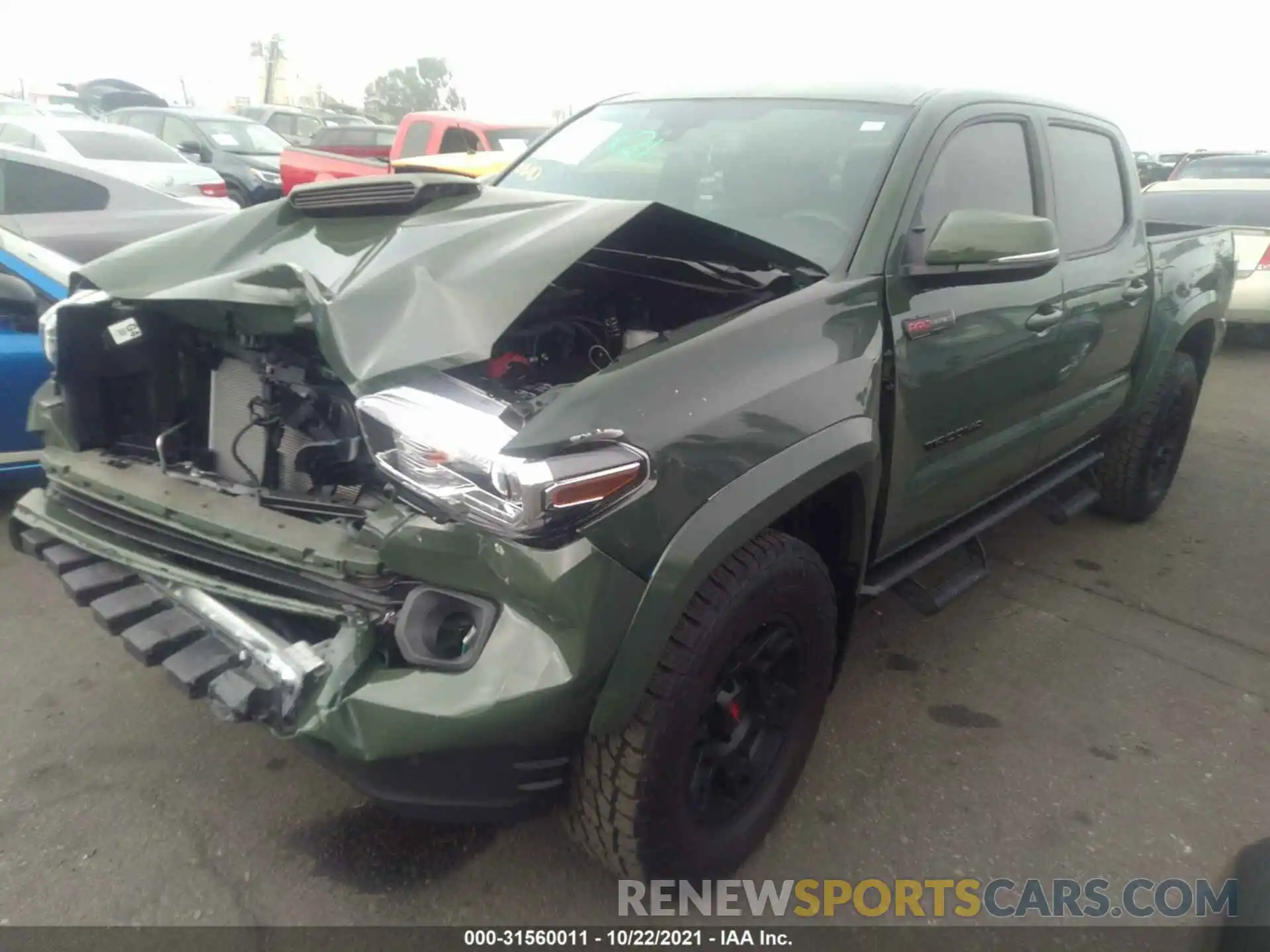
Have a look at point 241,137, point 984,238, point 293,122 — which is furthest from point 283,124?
point 984,238

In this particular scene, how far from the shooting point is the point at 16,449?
12.3 ft

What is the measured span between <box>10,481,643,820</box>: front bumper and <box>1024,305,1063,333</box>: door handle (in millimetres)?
1922

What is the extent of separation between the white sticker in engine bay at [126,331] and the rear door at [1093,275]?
2.87 meters

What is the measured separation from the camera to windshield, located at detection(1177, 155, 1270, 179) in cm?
1226

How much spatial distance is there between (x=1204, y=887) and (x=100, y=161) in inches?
424

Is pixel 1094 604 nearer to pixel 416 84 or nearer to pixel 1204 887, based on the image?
pixel 1204 887

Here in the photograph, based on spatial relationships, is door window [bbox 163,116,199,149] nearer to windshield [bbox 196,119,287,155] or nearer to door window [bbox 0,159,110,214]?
windshield [bbox 196,119,287,155]

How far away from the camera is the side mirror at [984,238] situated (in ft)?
8.04

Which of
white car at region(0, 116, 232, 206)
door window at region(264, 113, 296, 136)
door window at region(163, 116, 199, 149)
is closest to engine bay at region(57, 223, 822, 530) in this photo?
white car at region(0, 116, 232, 206)

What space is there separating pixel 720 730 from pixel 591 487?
31.7 inches

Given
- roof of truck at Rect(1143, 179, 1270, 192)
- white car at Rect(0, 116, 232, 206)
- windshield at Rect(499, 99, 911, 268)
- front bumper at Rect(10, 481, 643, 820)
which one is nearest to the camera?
front bumper at Rect(10, 481, 643, 820)

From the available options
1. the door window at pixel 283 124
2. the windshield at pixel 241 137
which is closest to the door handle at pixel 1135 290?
the windshield at pixel 241 137

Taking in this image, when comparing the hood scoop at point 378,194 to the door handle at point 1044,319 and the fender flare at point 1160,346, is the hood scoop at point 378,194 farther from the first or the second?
the fender flare at point 1160,346

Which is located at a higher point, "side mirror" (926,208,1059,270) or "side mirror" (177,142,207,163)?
"side mirror" (926,208,1059,270)
